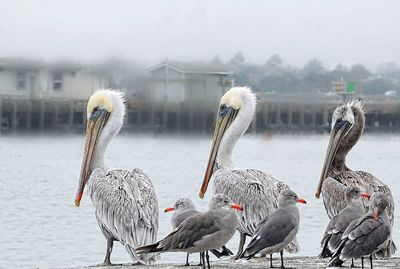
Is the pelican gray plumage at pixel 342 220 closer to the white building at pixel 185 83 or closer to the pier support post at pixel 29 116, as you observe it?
the white building at pixel 185 83

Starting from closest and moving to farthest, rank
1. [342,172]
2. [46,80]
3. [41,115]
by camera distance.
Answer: [342,172], [46,80], [41,115]

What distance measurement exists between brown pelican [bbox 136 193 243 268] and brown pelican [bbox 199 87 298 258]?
4.41ft

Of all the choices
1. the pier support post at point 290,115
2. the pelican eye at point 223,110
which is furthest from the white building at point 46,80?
the pelican eye at point 223,110

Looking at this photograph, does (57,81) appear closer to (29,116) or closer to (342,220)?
(29,116)

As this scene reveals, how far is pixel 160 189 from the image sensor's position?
27.2 metres

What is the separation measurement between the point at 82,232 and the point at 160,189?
9796 millimetres

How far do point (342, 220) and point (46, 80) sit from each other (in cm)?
4778

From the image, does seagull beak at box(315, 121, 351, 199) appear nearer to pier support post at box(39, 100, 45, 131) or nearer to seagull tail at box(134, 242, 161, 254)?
seagull tail at box(134, 242, 161, 254)

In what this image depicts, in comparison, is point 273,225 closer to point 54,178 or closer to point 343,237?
point 343,237

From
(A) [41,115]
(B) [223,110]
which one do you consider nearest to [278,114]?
(A) [41,115]

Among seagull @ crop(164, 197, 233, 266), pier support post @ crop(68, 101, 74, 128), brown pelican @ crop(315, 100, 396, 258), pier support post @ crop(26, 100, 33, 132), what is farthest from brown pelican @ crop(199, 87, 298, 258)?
pier support post @ crop(26, 100, 33, 132)

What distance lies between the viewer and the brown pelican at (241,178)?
9.62 m

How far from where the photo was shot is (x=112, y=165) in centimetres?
3856

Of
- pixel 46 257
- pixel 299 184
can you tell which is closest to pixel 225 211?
pixel 46 257
